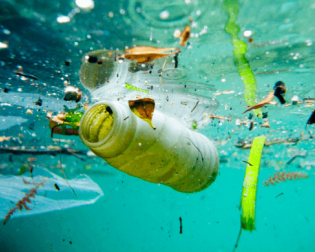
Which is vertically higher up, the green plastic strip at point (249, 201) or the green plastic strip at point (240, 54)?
the green plastic strip at point (240, 54)

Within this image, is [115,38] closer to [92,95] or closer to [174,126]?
[174,126]

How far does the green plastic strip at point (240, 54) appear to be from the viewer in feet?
9.97

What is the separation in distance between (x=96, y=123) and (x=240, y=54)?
409 cm

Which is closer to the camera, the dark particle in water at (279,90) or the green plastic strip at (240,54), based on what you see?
the green plastic strip at (240,54)

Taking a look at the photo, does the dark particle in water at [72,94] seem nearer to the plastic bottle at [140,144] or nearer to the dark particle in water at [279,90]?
the plastic bottle at [140,144]

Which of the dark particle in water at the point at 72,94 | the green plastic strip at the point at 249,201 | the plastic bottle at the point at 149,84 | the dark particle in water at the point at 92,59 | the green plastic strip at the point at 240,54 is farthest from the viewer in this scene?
the dark particle in water at the point at 72,94

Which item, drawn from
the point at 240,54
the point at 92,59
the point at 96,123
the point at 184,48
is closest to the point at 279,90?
the point at 240,54

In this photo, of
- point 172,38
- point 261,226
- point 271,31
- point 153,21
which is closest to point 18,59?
point 153,21

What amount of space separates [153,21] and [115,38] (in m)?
0.97

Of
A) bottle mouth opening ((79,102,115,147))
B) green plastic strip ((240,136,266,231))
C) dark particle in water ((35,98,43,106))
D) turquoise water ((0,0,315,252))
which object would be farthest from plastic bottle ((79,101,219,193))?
dark particle in water ((35,98,43,106))

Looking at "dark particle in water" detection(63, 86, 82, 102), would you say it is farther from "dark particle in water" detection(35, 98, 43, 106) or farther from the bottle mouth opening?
the bottle mouth opening

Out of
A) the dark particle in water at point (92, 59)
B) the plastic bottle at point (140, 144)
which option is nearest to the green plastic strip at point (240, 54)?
the plastic bottle at point (140, 144)

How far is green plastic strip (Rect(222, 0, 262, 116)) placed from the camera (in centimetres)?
304

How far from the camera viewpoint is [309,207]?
1612 inches
